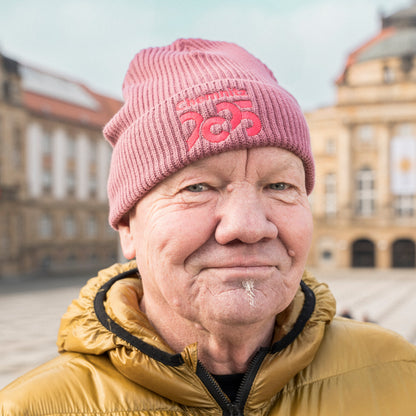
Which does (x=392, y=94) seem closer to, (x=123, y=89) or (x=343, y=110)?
(x=343, y=110)

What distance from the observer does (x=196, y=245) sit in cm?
136

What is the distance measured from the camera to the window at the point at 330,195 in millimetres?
42156

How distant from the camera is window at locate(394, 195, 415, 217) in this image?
40719 mm

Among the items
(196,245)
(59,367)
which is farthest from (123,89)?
(59,367)

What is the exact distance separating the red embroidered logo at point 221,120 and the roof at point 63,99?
3875 centimetres

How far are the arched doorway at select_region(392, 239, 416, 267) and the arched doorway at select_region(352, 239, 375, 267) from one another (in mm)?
1582

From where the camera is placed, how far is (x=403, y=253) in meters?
41.1

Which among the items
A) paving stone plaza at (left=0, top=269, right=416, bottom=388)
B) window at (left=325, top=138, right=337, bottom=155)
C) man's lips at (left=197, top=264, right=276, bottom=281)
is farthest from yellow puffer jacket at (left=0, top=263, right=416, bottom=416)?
window at (left=325, top=138, right=337, bottom=155)

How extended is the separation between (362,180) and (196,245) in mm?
42378

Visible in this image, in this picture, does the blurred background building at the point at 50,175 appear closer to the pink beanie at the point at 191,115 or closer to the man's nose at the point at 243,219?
the pink beanie at the point at 191,115

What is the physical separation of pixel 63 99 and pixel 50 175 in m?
6.83

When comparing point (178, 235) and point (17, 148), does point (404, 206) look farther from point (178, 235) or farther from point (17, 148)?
point (178, 235)

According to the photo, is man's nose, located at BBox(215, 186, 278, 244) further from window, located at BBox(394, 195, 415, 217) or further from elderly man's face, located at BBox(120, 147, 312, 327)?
window, located at BBox(394, 195, 415, 217)

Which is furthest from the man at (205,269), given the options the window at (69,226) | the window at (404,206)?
the window at (404,206)
